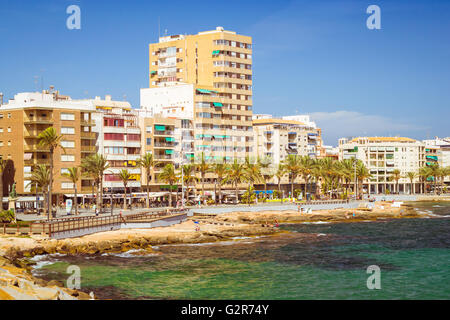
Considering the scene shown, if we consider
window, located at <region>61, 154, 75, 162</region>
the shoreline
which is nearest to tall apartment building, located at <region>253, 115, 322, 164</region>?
the shoreline

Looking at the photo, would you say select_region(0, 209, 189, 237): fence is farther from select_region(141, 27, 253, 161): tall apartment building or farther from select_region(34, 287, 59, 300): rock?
select_region(141, 27, 253, 161): tall apartment building

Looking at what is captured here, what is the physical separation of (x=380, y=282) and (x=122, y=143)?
267ft

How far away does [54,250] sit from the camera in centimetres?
5919

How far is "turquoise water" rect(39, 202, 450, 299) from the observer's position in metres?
43.6

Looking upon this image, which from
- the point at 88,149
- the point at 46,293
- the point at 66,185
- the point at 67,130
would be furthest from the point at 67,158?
the point at 46,293

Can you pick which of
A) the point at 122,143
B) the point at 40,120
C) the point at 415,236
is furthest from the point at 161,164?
the point at 415,236

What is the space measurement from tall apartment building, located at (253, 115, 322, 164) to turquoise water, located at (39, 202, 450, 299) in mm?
76671

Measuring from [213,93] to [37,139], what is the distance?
4909cm

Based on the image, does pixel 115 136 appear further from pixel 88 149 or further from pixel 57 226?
pixel 57 226

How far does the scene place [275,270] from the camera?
173 feet

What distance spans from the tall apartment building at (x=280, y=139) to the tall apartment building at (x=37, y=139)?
5546cm

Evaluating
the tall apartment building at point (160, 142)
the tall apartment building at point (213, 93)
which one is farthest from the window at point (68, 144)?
the tall apartment building at point (213, 93)

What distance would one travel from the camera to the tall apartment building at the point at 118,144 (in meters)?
118

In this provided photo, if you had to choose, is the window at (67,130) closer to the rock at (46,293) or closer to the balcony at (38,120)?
the balcony at (38,120)
